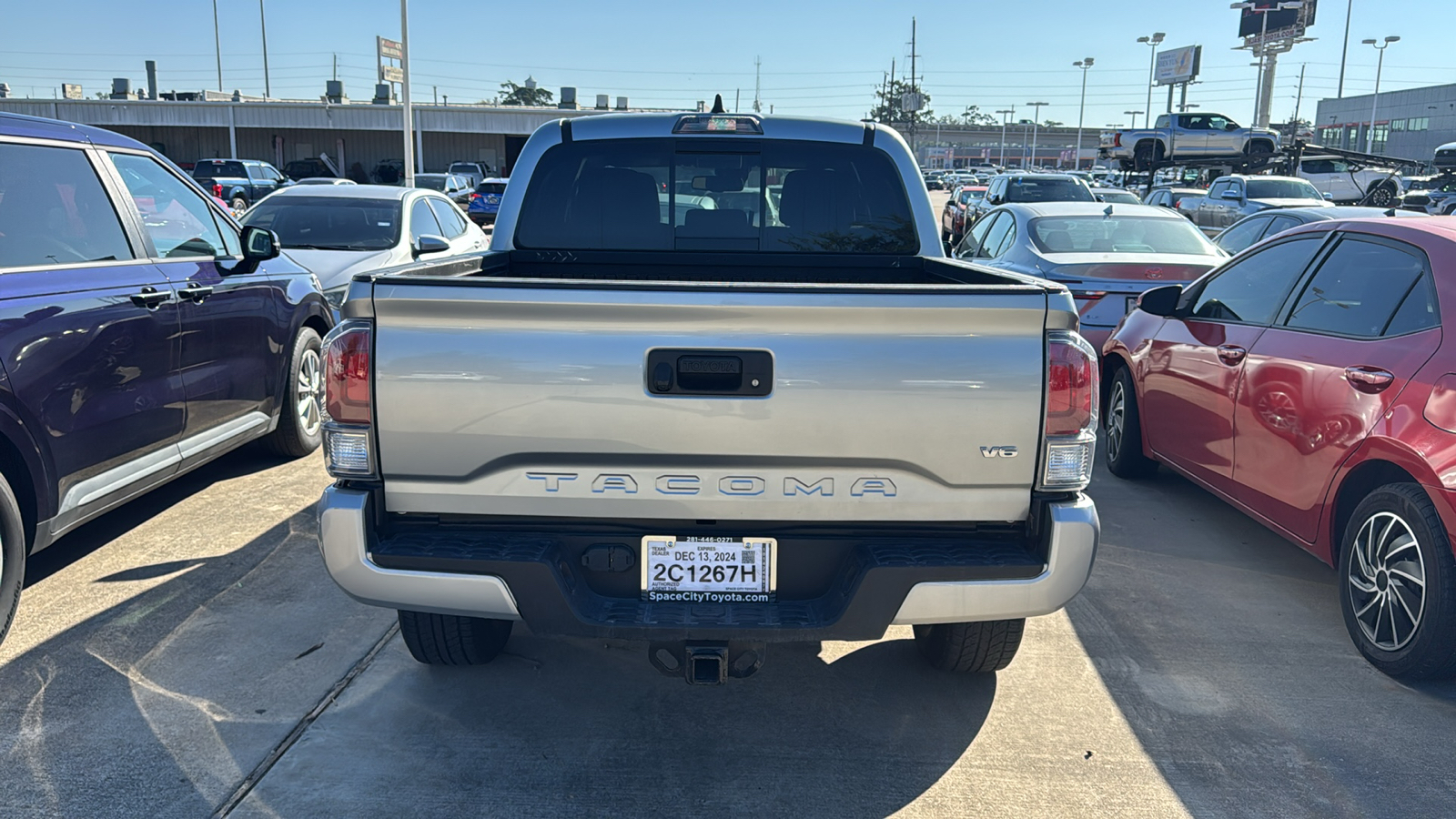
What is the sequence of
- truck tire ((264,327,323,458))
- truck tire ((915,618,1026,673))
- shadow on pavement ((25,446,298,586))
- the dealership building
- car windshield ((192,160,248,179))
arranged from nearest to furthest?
truck tire ((915,618,1026,673))
shadow on pavement ((25,446,298,586))
truck tire ((264,327,323,458))
car windshield ((192,160,248,179))
the dealership building

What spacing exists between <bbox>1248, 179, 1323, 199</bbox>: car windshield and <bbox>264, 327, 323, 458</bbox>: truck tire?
67.9 ft

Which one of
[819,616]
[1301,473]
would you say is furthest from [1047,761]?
[1301,473]

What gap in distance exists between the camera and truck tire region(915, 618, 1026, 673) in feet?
11.9

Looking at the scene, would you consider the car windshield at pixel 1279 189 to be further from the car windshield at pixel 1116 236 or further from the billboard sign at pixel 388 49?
the billboard sign at pixel 388 49

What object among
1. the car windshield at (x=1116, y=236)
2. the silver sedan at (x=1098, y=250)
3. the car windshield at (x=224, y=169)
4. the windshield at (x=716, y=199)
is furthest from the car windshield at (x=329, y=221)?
the car windshield at (x=224, y=169)

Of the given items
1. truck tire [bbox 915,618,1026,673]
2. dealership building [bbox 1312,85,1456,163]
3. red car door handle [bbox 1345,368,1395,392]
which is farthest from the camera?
dealership building [bbox 1312,85,1456,163]

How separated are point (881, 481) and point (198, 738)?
231 centimetres

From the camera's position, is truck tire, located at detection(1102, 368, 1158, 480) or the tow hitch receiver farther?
truck tire, located at detection(1102, 368, 1158, 480)

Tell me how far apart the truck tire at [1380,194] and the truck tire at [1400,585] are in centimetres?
2713

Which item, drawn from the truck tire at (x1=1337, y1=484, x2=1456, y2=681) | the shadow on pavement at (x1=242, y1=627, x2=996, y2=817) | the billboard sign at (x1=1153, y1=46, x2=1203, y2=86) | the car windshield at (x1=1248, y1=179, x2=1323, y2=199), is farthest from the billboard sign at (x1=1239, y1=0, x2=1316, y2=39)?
the shadow on pavement at (x1=242, y1=627, x2=996, y2=817)

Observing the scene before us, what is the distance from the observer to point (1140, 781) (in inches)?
128

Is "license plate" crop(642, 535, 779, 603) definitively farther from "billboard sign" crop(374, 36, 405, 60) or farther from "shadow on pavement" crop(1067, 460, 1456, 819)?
"billboard sign" crop(374, 36, 405, 60)

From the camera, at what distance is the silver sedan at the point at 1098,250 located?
8.22 metres

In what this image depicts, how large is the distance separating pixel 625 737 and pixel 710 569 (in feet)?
2.75
